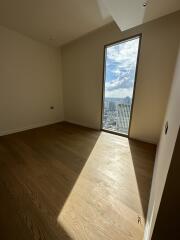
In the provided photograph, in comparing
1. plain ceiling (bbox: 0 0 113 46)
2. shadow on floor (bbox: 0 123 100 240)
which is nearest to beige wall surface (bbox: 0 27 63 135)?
plain ceiling (bbox: 0 0 113 46)

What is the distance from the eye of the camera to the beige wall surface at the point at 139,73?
2.08 meters

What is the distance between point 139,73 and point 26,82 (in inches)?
114

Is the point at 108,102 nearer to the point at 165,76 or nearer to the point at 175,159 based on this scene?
the point at 165,76

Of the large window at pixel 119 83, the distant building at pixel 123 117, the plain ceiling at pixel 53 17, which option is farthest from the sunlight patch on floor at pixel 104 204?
the plain ceiling at pixel 53 17

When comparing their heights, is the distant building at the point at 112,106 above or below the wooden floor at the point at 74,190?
above

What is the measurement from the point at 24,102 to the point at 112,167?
289cm

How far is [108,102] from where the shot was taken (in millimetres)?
3170

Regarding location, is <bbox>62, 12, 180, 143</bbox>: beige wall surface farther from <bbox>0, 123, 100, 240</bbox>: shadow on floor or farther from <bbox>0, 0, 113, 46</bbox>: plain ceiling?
<bbox>0, 123, 100, 240</bbox>: shadow on floor

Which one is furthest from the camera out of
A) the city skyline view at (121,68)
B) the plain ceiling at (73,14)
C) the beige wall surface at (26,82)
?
the beige wall surface at (26,82)

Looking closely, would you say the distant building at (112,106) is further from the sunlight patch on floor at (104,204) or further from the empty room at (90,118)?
the sunlight patch on floor at (104,204)

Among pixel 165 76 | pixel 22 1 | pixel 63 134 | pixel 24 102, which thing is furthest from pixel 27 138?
pixel 165 76

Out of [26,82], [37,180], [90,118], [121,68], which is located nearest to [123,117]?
[90,118]

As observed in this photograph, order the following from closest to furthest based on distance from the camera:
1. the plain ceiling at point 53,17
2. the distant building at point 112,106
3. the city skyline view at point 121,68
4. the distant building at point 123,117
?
1. the plain ceiling at point 53,17
2. the city skyline view at point 121,68
3. the distant building at point 123,117
4. the distant building at point 112,106

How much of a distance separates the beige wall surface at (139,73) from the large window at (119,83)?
0.50ft
